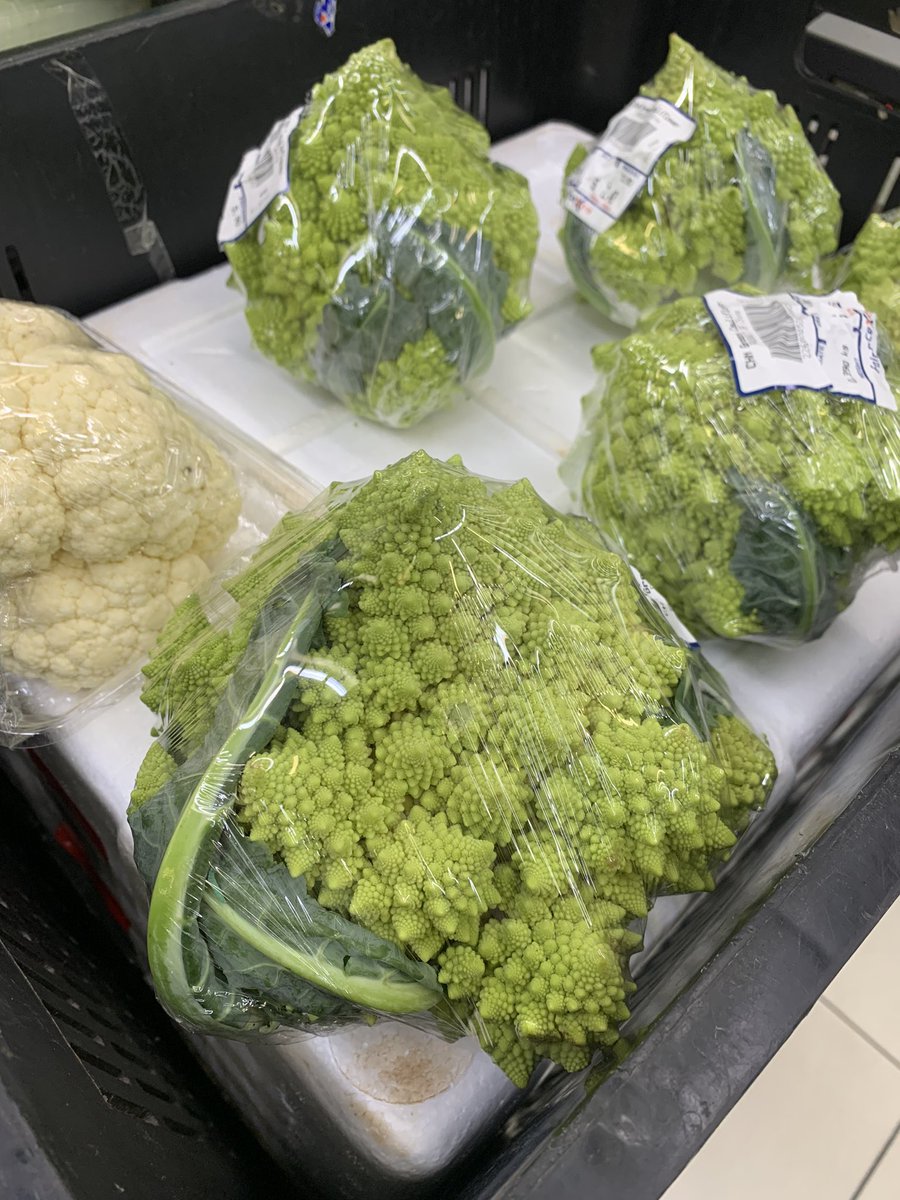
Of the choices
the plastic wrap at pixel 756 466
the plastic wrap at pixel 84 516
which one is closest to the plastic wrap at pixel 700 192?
the plastic wrap at pixel 756 466

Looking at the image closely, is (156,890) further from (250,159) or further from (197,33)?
(197,33)

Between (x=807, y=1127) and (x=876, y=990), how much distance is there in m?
0.24

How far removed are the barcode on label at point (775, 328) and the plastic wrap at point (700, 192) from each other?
271 millimetres

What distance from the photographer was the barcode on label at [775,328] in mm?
891

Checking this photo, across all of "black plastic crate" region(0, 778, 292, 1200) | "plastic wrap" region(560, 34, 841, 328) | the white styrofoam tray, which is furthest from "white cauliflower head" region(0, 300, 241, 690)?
"plastic wrap" region(560, 34, 841, 328)

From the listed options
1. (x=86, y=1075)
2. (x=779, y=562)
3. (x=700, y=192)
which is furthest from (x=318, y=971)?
(x=700, y=192)

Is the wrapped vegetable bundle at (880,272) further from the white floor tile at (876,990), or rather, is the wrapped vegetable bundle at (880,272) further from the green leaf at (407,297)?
the white floor tile at (876,990)

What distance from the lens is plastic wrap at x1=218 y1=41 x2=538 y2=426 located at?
1.03 m

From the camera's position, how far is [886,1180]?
1.23 metres

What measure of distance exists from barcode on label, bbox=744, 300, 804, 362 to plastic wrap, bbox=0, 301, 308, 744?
58cm

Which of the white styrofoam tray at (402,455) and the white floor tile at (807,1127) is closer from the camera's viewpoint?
the white styrofoam tray at (402,455)

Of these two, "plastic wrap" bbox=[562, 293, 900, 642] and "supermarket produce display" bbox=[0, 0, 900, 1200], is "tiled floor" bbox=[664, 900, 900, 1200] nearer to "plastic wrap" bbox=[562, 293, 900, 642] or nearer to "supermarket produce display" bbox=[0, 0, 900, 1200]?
"supermarket produce display" bbox=[0, 0, 900, 1200]

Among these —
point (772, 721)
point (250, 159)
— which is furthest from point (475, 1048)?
point (250, 159)

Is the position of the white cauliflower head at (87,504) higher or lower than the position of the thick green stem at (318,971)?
higher
